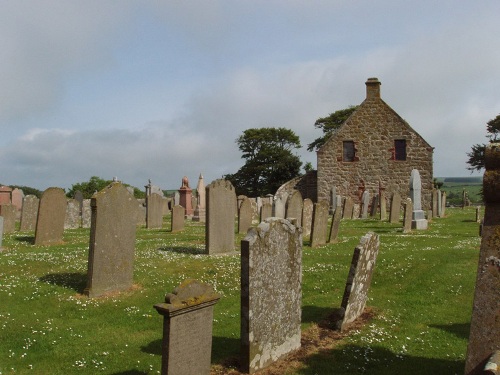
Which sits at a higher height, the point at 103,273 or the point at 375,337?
the point at 103,273

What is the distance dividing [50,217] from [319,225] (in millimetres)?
8928

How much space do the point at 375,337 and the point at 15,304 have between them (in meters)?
6.42

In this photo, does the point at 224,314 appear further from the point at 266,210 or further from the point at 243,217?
the point at 266,210

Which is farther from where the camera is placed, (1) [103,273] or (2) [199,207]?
(2) [199,207]

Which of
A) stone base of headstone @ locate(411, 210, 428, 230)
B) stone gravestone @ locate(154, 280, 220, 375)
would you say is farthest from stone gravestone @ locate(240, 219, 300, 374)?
stone base of headstone @ locate(411, 210, 428, 230)

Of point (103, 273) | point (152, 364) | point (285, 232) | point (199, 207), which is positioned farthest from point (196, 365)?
point (199, 207)

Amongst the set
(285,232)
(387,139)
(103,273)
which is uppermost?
(387,139)

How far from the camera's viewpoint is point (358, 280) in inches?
314

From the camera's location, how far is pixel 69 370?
6.10 m

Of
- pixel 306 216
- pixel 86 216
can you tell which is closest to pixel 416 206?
pixel 306 216

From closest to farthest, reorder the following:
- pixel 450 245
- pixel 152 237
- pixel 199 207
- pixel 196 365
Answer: pixel 196 365
pixel 450 245
pixel 152 237
pixel 199 207

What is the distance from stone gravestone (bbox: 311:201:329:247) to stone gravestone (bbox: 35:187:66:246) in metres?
8.34

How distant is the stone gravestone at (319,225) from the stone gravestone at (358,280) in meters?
7.06

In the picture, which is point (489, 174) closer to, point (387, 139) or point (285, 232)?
point (285, 232)
